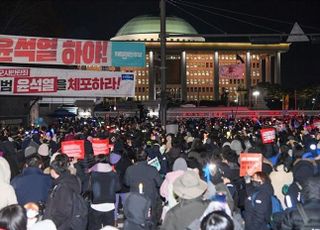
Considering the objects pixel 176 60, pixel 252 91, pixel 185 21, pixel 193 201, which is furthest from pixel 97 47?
pixel 185 21

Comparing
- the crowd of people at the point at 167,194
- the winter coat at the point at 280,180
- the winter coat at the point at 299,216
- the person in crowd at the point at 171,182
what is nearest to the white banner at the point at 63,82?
the crowd of people at the point at 167,194

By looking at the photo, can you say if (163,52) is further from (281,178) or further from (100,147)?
(281,178)

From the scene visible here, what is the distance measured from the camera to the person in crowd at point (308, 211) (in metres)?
4.87

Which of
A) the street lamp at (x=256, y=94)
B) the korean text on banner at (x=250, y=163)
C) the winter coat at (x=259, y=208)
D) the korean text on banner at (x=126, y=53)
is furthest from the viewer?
the street lamp at (x=256, y=94)

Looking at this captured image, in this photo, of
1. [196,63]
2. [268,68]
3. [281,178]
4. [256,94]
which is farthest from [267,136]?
[196,63]

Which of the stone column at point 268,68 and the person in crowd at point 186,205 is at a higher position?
the stone column at point 268,68

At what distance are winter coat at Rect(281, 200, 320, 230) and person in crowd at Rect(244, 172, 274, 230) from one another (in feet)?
6.55

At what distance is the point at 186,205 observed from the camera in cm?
527

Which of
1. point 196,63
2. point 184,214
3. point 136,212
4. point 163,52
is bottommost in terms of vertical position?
point 136,212

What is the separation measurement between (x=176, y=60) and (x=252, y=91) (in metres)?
23.6

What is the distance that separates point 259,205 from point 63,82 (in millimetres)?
14689

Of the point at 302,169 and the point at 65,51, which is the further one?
the point at 65,51

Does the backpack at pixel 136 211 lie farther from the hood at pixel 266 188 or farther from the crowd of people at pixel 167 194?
the hood at pixel 266 188

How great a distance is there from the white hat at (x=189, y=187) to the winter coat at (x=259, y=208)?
1.89 m
